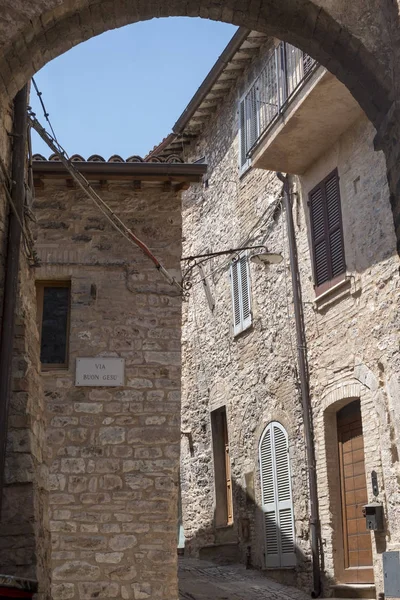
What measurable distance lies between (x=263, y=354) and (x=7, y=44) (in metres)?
9.01

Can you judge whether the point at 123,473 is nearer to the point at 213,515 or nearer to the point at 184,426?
the point at 213,515

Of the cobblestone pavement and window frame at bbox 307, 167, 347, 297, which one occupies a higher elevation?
window frame at bbox 307, 167, 347, 297

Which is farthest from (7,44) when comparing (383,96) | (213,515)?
(213,515)

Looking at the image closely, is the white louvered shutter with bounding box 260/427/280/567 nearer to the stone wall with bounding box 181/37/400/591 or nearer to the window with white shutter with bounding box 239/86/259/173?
the stone wall with bounding box 181/37/400/591

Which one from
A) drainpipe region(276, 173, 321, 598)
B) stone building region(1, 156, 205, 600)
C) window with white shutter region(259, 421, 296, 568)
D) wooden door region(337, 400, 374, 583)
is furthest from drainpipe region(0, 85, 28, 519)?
window with white shutter region(259, 421, 296, 568)

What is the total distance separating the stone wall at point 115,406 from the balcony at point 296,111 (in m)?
2.65

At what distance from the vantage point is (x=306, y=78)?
421 inches

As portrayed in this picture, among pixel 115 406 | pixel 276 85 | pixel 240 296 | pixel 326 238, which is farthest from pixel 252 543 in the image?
pixel 276 85

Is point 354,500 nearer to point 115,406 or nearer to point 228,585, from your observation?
point 228,585

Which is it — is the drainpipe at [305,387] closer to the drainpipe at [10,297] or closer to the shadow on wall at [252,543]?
the shadow on wall at [252,543]

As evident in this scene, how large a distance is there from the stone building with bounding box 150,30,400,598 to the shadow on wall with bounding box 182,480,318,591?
0.03 metres

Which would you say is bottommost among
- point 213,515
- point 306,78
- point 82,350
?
point 213,515

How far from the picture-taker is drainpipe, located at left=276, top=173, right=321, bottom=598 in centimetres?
1111

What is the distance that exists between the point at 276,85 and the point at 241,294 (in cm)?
374
